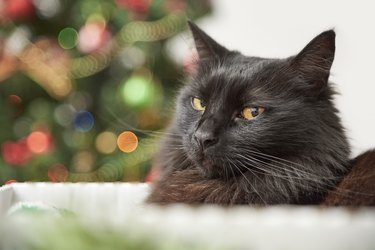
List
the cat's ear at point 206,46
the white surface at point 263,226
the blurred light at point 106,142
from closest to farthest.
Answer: the white surface at point 263,226
the cat's ear at point 206,46
the blurred light at point 106,142

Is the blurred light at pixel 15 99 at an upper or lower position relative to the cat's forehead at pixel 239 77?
lower

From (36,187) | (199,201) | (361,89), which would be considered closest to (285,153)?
(199,201)

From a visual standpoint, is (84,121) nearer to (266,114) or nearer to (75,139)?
(75,139)

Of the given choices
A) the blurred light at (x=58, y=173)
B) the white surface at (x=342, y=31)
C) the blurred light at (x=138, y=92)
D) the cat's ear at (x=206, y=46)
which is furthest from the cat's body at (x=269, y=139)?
the white surface at (x=342, y=31)

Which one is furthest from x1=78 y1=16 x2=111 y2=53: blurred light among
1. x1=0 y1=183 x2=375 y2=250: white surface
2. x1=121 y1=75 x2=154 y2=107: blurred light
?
x1=0 y1=183 x2=375 y2=250: white surface

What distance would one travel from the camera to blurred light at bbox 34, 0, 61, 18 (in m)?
2.26

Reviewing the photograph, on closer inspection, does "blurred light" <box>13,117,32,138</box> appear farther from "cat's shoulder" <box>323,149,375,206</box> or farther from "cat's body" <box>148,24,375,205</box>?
"cat's shoulder" <box>323,149,375,206</box>

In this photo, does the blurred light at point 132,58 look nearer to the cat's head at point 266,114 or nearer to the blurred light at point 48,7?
the blurred light at point 48,7

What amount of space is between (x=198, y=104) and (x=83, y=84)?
4.00 feet

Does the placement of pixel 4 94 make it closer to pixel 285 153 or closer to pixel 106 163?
pixel 106 163

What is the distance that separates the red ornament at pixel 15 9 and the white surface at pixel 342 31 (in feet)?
4.12

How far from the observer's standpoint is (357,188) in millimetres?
909

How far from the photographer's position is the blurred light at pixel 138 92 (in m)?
2.18

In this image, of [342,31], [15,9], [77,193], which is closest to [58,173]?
[15,9]
